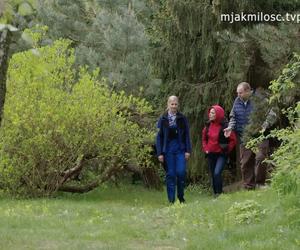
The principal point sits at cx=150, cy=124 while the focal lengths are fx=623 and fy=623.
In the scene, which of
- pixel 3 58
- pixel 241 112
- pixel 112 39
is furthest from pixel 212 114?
pixel 112 39

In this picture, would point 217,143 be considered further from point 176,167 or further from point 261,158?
point 176,167

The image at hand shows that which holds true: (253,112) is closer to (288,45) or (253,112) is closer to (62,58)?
(288,45)

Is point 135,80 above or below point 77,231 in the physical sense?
above

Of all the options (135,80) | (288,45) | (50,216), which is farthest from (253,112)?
(135,80)

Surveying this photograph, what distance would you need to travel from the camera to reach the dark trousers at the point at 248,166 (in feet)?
38.3

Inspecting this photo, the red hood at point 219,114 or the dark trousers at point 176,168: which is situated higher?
the red hood at point 219,114

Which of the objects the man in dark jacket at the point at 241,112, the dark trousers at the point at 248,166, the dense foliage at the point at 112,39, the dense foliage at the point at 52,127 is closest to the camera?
the man in dark jacket at the point at 241,112

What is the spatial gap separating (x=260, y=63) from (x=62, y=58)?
4.32 metres

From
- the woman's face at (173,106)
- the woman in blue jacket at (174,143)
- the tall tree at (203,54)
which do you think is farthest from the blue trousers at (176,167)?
the tall tree at (203,54)

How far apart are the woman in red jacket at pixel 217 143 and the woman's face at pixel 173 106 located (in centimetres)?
83

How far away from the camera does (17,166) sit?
12.5m

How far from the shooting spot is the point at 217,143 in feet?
37.7

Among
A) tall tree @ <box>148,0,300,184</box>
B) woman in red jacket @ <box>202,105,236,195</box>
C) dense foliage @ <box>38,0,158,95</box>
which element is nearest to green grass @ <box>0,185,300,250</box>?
woman in red jacket @ <box>202,105,236,195</box>

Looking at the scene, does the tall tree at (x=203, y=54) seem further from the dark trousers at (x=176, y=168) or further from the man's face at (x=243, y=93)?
the dark trousers at (x=176, y=168)
